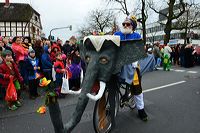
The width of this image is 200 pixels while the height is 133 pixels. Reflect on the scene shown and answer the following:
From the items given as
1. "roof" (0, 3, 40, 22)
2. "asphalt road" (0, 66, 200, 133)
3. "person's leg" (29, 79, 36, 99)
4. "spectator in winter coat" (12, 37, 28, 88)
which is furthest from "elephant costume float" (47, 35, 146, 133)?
"roof" (0, 3, 40, 22)

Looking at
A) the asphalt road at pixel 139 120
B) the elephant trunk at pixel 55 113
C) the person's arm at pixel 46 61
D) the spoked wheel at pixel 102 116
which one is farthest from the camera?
the person's arm at pixel 46 61

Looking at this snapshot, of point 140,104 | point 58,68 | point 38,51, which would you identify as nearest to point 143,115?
point 140,104

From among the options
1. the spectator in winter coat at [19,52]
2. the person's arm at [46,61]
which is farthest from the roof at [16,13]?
the person's arm at [46,61]

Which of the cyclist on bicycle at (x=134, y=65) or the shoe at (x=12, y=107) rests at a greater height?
the cyclist on bicycle at (x=134, y=65)

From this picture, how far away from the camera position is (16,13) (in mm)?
53938

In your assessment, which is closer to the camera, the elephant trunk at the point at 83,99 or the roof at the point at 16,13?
the elephant trunk at the point at 83,99

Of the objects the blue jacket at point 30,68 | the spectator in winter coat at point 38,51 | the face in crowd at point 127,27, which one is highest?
the face in crowd at point 127,27

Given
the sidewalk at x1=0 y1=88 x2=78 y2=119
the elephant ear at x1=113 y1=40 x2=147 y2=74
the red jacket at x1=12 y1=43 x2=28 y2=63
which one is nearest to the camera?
the elephant ear at x1=113 y1=40 x2=147 y2=74

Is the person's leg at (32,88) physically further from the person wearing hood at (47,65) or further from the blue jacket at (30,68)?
the person wearing hood at (47,65)

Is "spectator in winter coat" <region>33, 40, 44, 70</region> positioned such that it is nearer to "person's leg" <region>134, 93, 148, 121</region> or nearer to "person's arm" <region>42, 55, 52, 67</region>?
"person's arm" <region>42, 55, 52, 67</region>

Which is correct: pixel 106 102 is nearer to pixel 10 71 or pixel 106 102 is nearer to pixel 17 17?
pixel 10 71

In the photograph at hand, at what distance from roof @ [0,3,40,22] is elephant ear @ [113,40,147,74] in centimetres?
5127

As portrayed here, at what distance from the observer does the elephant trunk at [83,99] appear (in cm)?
362

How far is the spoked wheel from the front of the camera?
4492 mm
